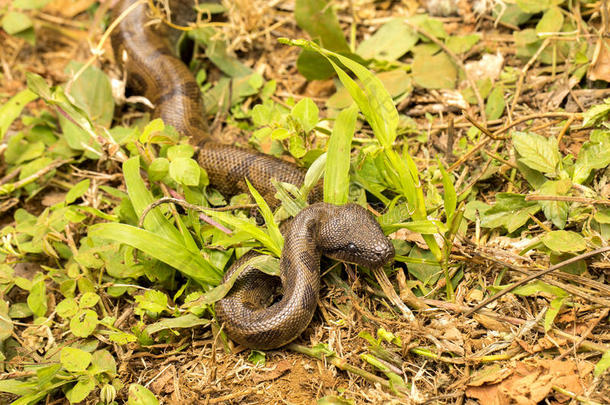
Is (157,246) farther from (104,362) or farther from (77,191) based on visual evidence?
(77,191)

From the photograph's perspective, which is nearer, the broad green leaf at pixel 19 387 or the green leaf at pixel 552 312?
the green leaf at pixel 552 312

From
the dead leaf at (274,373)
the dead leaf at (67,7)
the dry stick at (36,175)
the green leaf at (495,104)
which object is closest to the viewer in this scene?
the dead leaf at (274,373)

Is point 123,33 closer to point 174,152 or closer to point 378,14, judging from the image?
point 174,152

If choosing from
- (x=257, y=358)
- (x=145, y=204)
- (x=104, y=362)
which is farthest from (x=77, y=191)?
(x=257, y=358)

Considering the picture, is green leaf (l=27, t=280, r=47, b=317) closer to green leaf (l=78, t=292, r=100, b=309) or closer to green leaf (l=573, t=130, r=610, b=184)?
green leaf (l=78, t=292, r=100, b=309)

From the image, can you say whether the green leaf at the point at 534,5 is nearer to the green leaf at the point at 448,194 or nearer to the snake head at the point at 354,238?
the green leaf at the point at 448,194

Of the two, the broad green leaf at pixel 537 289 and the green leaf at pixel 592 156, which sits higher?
the green leaf at pixel 592 156

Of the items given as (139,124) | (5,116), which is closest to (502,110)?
(139,124)

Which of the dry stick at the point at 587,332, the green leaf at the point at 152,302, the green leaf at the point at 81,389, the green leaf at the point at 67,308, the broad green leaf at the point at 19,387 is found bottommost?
the broad green leaf at the point at 19,387

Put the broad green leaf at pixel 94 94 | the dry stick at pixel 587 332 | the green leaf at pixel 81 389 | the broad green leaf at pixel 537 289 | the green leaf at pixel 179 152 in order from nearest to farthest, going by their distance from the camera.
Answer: the dry stick at pixel 587 332, the broad green leaf at pixel 537 289, the green leaf at pixel 81 389, the green leaf at pixel 179 152, the broad green leaf at pixel 94 94

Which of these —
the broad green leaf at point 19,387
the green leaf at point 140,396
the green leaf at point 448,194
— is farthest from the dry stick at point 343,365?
the broad green leaf at point 19,387
